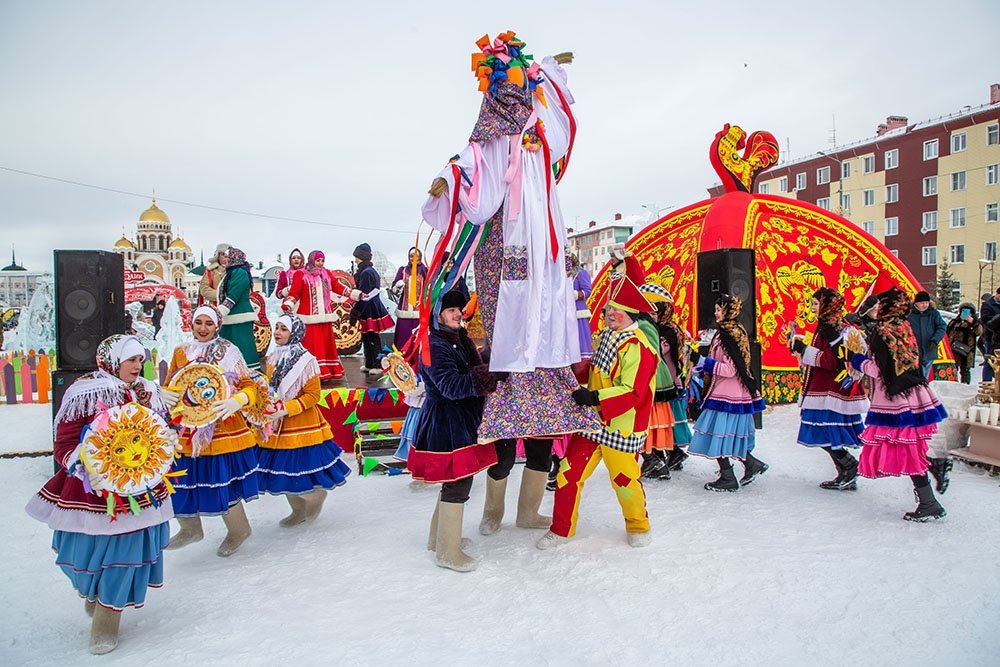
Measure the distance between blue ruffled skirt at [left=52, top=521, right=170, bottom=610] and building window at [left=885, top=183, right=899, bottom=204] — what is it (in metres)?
33.3

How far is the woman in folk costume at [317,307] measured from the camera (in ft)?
25.3

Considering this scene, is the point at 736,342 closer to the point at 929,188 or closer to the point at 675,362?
the point at 675,362

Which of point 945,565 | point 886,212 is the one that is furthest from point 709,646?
point 886,212

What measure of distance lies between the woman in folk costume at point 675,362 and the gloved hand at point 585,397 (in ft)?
6.19

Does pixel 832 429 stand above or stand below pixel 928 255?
below

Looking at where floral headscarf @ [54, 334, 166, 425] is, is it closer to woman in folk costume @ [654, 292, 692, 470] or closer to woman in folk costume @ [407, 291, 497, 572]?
woman in folk costume @ [407, 291, 497, 572]

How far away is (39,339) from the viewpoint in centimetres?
1504

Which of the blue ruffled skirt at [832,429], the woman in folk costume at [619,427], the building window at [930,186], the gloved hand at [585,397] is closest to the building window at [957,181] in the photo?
the building window at [930,186]

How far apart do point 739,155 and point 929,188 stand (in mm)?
23288

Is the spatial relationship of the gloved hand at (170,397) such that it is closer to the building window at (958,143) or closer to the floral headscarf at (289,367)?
the floral headscarf at (289,367)

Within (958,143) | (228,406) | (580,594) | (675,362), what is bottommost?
(580,594)

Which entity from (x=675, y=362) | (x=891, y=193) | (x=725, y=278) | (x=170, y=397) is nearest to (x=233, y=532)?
(x=170, y=397)

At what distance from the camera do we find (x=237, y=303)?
6660 mm

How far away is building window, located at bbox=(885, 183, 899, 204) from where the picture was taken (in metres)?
29.1
